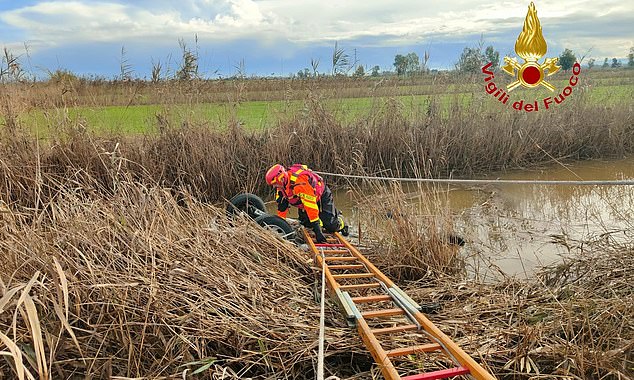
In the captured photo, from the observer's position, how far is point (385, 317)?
10.4 ft

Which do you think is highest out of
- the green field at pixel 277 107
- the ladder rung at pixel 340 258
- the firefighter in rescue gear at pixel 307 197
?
the green field at pixel 277 107

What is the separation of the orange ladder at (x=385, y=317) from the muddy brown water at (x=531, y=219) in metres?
1.30

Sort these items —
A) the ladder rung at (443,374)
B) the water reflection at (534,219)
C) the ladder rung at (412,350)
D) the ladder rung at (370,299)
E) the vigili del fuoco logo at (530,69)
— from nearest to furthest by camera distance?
1. the ladder rung at (443,374)
2. the ladder rung at (412,350)
3. the ladder rung at (370,299)
4. the water reflection at (534,219)
5. the vigili del fuoco logo at (530,69)

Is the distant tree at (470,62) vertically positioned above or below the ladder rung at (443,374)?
above

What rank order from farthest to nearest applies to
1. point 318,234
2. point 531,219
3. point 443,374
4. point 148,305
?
point 531,219 → point 318,234 → point 148,305 → point 443,374

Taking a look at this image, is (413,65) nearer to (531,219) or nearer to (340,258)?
(531,219)

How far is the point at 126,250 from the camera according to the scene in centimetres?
312

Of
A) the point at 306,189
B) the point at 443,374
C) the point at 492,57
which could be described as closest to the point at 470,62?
the point at 492,57

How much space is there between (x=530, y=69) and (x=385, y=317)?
749cm

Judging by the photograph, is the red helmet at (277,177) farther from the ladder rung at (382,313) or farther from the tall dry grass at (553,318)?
the ladder rung at (382,313)

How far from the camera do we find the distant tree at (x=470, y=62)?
9.82 m

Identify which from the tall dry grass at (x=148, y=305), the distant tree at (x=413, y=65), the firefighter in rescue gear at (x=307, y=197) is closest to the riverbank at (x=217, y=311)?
the tall dry grass at (x=148, y=305)

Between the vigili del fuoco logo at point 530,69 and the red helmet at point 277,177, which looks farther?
the vigili del fuoco logo at point 530,69

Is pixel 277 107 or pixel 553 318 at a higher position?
pixel 277 107
